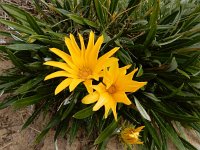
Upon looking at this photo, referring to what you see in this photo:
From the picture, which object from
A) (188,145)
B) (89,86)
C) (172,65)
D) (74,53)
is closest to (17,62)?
(74,53)

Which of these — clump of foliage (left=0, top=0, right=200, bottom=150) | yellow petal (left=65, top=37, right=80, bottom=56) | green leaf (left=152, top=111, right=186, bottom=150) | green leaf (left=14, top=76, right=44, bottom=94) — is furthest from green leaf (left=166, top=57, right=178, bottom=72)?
green leaf (left=14, top=76, right=44, bottom=94)

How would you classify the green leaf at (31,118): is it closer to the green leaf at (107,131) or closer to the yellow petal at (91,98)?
the green leaf at (107,131)

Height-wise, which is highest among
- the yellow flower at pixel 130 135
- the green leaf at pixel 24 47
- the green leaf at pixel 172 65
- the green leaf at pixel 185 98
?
the green leaf at pixel 24 47

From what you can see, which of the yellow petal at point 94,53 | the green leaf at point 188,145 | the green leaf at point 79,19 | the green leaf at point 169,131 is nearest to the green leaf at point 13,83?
the green leaf at point 79,19

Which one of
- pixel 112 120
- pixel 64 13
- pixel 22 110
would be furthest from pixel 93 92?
pixel 22 110

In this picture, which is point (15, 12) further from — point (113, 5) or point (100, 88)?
point (100, 88)
